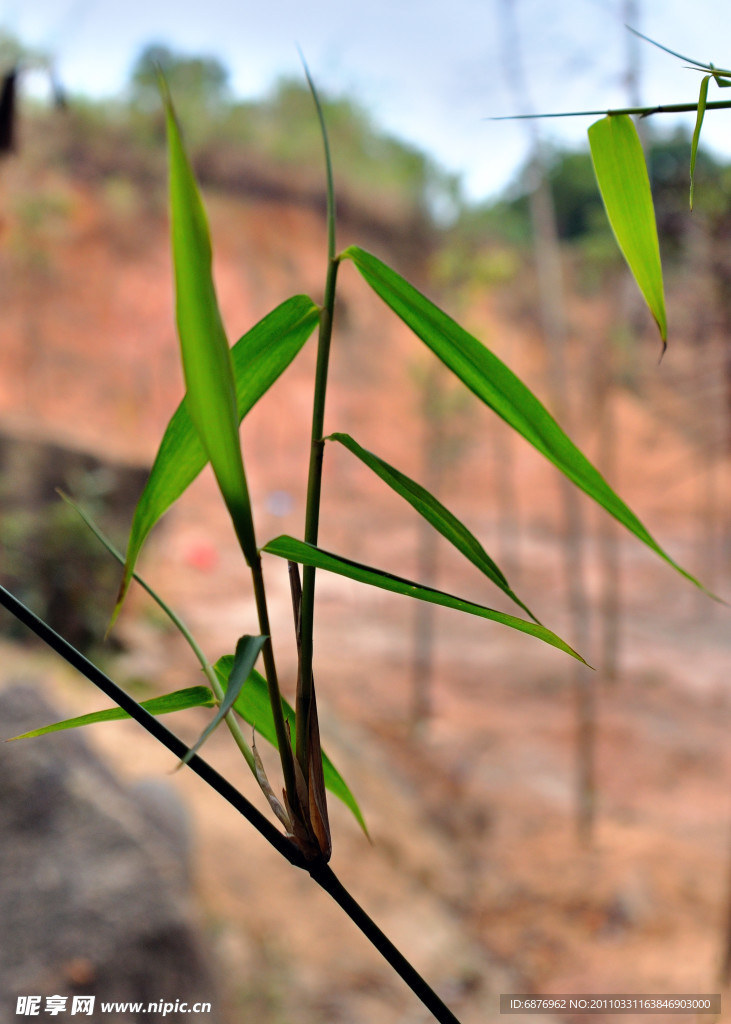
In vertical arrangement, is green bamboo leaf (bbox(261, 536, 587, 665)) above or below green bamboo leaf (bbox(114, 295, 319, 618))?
below

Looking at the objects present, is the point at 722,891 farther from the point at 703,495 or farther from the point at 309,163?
the point at 309,163

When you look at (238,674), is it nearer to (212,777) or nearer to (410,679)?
(212,777)

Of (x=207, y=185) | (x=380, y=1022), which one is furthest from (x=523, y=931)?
(x=207, y=185)

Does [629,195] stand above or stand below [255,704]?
above

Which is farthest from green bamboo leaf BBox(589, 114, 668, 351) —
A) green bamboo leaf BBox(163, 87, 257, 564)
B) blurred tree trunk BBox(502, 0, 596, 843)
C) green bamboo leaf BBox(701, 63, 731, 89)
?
blurred tree trunk BBox(502, 0, 596, 843)

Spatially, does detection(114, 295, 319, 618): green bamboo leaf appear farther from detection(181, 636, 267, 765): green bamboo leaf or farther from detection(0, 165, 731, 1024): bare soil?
detection(0, 165, 731, 1024): bare soil

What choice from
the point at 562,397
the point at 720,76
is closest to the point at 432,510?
the point at 720,76
